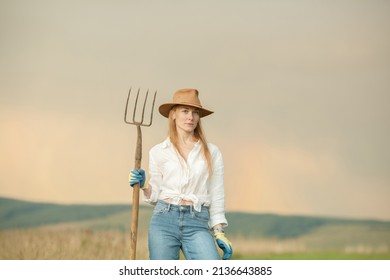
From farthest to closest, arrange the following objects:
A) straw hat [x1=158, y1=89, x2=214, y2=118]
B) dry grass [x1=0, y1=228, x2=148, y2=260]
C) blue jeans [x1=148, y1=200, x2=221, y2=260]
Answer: dry grass [x1=0, y1=228, x2=148, y2=260]
straw hat [x1=158, y1=89, x2=214, y2=118]
blue jeans [x1=148, y1=200, x2=221, y2=260]

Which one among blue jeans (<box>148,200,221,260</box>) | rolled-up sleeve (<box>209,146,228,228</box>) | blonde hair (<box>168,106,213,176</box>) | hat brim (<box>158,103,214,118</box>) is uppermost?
hat brim (<box>158,103,214,118</box>)

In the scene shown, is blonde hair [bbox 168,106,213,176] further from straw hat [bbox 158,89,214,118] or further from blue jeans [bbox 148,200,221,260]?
blue jeans [bbox 148,200,221,260]

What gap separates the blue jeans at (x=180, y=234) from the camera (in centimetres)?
414

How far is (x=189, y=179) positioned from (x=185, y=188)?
0.06 m

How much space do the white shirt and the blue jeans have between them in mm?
58

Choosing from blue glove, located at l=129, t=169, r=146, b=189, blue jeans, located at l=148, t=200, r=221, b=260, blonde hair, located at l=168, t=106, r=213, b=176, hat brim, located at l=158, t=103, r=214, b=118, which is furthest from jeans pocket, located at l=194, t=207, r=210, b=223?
hat brim, located at l=158, t=103, r=214, b=118

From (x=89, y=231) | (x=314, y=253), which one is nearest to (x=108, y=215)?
(x=89, y=231)

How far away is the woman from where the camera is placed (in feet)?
13.6

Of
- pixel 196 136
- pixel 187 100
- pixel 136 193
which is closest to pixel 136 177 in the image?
pixel 136 193

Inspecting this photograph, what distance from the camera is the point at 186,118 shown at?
14.3 ft

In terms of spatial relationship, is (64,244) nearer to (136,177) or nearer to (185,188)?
(136,177)

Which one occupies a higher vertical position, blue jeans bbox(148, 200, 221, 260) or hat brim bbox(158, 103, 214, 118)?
hat brim bbox(158, 103, 214, 118)

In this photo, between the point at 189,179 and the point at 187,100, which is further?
the point at 187,100

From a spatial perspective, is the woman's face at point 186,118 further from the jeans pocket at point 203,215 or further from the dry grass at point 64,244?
the dry grass at point 64,244
